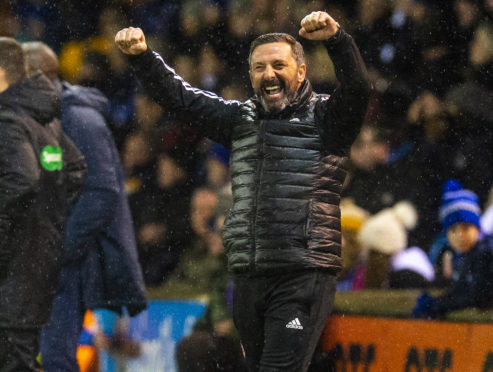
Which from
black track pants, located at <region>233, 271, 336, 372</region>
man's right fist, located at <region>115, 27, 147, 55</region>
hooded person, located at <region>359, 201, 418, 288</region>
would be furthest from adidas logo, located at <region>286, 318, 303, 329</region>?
hooded person, located at <region>359, 201, 418, 288</region>

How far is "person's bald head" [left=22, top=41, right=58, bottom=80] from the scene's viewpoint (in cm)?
530

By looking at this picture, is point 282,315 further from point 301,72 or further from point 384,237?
point 384,237

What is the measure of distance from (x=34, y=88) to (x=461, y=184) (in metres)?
2.41

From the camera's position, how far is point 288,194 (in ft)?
11.8

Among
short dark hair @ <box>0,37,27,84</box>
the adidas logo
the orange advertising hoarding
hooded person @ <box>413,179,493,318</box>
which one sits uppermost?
short dark hair @ <box>0,37,27,84</box>

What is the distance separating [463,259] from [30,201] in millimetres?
2186

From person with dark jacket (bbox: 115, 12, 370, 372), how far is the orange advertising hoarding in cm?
109

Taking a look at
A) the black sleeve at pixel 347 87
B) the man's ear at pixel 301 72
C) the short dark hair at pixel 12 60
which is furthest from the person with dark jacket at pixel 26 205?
the black sleeve at pixel 347 87

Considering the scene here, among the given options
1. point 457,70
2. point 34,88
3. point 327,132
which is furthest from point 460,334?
point 34,88

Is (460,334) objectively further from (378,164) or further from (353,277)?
(378,164)

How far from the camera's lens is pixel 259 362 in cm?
368

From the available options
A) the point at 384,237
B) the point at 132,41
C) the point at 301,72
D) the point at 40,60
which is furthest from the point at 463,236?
the point at 40,60

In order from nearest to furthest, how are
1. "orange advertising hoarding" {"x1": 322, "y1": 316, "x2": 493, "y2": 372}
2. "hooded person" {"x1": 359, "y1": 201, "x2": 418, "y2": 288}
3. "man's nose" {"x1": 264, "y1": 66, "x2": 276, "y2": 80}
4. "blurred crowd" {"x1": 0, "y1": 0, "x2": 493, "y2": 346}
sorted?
"man's nose" {"x1": 264, "y1": 66, "x2": 276, "y2": 80} < "orange advertising hoarding" {"x1": 322, "y1": 316, "x2": 493, "y2": 372} < "hooded person" {"x1": 359, "y1": 201, "x2": 418, "y2": 288} < "blurred crowd" {"x1": 0, "y1": 0, "x2": 493, "y2": 346}

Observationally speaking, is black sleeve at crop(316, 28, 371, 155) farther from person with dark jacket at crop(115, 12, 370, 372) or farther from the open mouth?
the open mouth
